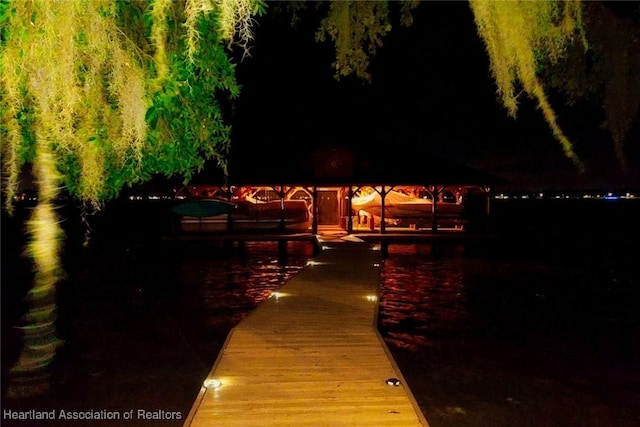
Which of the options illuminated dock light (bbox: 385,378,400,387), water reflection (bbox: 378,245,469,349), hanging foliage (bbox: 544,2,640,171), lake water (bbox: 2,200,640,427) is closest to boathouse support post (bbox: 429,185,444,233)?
lake water (bbox: 2,200,640,427)

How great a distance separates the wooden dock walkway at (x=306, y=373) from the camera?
4.20m

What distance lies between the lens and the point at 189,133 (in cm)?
372

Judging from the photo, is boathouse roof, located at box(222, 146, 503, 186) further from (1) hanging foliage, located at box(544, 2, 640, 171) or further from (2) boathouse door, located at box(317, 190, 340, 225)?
(1) hanging foliage, located at box(544, 2, 640, 171)

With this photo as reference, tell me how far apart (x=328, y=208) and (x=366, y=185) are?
154 inches

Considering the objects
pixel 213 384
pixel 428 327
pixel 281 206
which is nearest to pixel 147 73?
pixel 213 384

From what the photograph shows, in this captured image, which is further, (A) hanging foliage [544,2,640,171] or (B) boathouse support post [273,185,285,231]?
(B) boathouse support post [273,185,285,231]

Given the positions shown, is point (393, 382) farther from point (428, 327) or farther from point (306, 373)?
point (428, 327)

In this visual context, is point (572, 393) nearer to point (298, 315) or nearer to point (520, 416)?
point (520, 416)

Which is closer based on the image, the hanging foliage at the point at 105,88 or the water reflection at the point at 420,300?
the hanging foliage at the point at 105,88

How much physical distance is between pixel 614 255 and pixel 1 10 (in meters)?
22.4

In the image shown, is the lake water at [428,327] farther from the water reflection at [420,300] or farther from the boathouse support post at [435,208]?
the boathouse support post at [435,208]

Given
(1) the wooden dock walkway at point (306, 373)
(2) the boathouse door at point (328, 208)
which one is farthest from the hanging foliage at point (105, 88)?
(2) the boathouse door at point (328, 208)

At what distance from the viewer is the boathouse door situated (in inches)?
924

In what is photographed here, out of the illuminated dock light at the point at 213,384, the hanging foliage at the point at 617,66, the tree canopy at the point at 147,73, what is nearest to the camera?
the tree canopy at the point at 147,73
